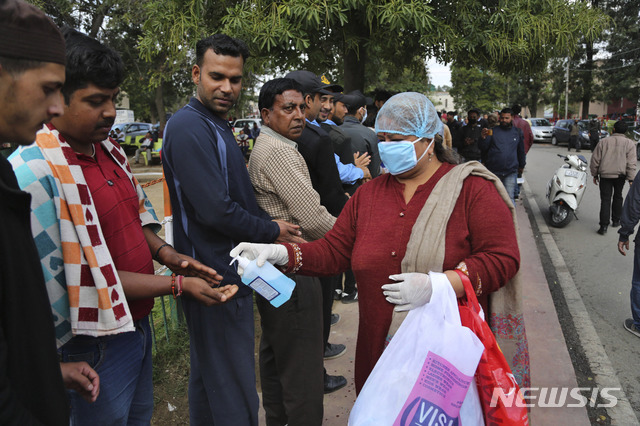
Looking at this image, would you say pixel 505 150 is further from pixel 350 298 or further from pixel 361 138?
pixel 350 298

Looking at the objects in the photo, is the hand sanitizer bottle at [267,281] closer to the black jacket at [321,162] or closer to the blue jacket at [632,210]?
the black jacket at [321,162]

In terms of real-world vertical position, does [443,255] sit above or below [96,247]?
below

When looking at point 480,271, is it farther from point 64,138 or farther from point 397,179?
point 64,138

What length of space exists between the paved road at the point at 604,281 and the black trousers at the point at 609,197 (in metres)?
0.33

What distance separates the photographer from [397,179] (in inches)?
88.1

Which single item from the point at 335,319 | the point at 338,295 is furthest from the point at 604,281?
the point at 335,319

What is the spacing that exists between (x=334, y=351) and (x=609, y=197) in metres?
6.46

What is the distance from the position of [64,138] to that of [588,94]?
4036cm

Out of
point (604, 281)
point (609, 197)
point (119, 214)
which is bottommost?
point (604, 281)

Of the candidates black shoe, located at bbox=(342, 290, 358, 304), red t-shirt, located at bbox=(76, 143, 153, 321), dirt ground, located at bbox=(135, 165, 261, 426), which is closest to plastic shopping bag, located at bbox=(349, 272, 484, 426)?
red t-shirt, located at bbox=(76, 143, 153, 321)

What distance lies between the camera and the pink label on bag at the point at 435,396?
5.69 feet

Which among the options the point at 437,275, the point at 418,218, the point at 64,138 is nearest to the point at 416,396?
the point at 437,275

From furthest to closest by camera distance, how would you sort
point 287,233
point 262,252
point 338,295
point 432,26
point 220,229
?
point 432,26
point 338,295
point 287,233
point 220,229
point 262,252

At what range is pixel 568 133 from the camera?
2539 centimetres
